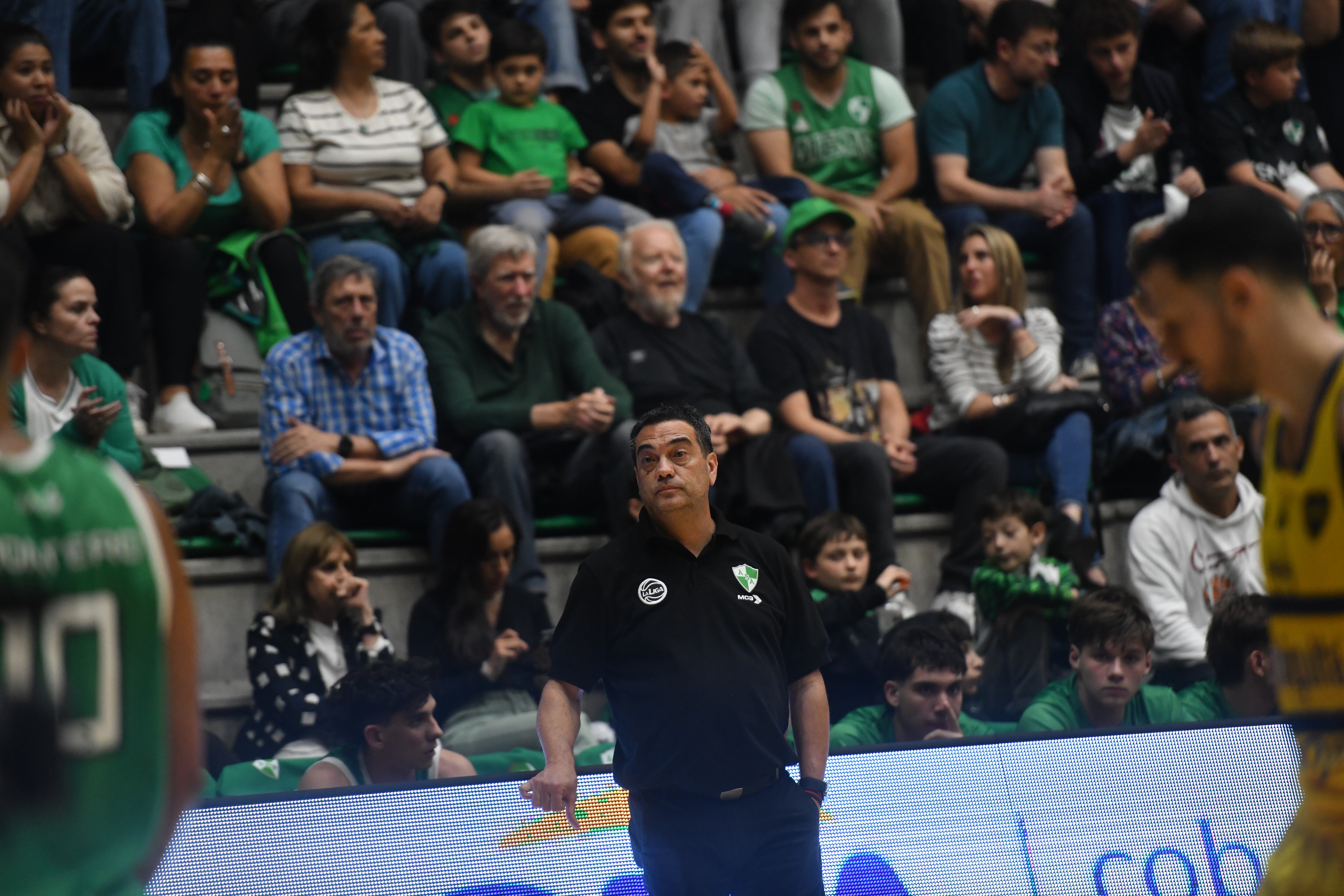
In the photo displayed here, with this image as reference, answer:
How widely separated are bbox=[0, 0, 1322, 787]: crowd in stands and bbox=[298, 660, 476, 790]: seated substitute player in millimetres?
15

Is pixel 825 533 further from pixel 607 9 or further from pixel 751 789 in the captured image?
pixel 607 9

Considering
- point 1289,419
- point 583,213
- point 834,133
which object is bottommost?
point 583,213

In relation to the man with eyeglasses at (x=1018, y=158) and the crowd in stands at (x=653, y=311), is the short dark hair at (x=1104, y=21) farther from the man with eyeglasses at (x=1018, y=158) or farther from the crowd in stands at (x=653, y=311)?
the man with eyeglasses at (x=1018, y=158)

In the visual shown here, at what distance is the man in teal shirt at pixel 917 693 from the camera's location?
225 inches

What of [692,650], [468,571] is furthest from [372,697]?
[692,650]

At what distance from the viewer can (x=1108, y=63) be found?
938 cm

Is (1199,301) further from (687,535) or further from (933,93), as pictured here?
(933,93)

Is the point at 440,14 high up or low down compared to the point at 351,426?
up

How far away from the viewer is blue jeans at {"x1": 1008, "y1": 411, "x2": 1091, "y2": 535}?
7.55 meters

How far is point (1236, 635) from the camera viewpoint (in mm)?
5766

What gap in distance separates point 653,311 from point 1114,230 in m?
3.02

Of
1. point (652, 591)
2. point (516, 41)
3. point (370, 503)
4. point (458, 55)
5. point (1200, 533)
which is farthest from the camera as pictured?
point (458, 55)

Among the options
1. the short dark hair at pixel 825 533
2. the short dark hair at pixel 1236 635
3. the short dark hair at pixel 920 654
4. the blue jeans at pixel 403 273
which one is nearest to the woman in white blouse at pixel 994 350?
the short dark hair at pixel 825 533

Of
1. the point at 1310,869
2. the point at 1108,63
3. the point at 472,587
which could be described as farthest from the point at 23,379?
the point at 1108,63
